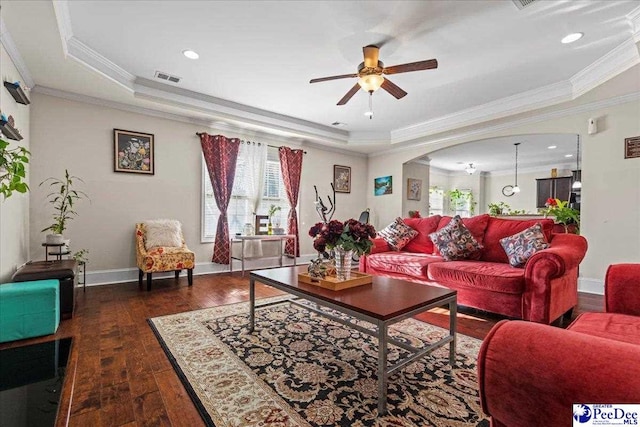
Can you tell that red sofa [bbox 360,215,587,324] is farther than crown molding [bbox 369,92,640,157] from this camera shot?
No

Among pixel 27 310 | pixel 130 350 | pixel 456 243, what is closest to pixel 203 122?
pixel 27 310

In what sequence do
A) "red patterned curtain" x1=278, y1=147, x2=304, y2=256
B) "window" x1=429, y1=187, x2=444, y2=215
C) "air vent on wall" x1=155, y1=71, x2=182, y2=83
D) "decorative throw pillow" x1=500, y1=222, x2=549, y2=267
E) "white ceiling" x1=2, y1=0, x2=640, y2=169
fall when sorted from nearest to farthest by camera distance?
"white ceiling" x1=2, y1=0, x2=640, y2=169
"decorative throw pillow" x1=500, y1=222, x2=549, y2=267
"air vent on wall" x1=155, y1=71, x2=182, y2=83
"red patterned curtain" x1=278, y1=147, x2=304, y2=256
"window" x1=429, y1=187, x2=444, y2=215

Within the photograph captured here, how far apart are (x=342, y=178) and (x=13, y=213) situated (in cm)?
538

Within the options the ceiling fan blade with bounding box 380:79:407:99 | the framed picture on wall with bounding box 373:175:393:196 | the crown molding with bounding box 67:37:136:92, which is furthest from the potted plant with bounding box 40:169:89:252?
the framed picture on wall with bounding box 373:175:393:196

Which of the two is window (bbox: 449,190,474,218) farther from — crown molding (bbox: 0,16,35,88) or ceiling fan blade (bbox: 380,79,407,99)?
crown molding (bbox: 0,16,35,88)

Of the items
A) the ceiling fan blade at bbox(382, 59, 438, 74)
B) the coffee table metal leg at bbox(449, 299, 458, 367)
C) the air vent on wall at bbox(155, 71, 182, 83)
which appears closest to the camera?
the coffee table metal leg at bbox(449, 299, 458, 367)

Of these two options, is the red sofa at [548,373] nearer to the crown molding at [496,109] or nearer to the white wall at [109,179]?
the crown molding at [496,109]

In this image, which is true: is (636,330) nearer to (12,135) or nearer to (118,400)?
(118,400)

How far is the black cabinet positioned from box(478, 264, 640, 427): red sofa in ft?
29.8

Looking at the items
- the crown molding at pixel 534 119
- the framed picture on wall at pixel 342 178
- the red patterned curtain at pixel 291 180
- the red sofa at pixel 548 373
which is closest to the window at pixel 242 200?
the red patterned curtain at pixel 291 180

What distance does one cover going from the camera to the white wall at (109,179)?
373cm

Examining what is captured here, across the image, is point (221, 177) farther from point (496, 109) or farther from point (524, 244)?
point (496, 109)

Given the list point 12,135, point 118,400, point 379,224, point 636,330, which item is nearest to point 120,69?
point 12,135

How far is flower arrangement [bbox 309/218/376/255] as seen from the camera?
7.20ft
